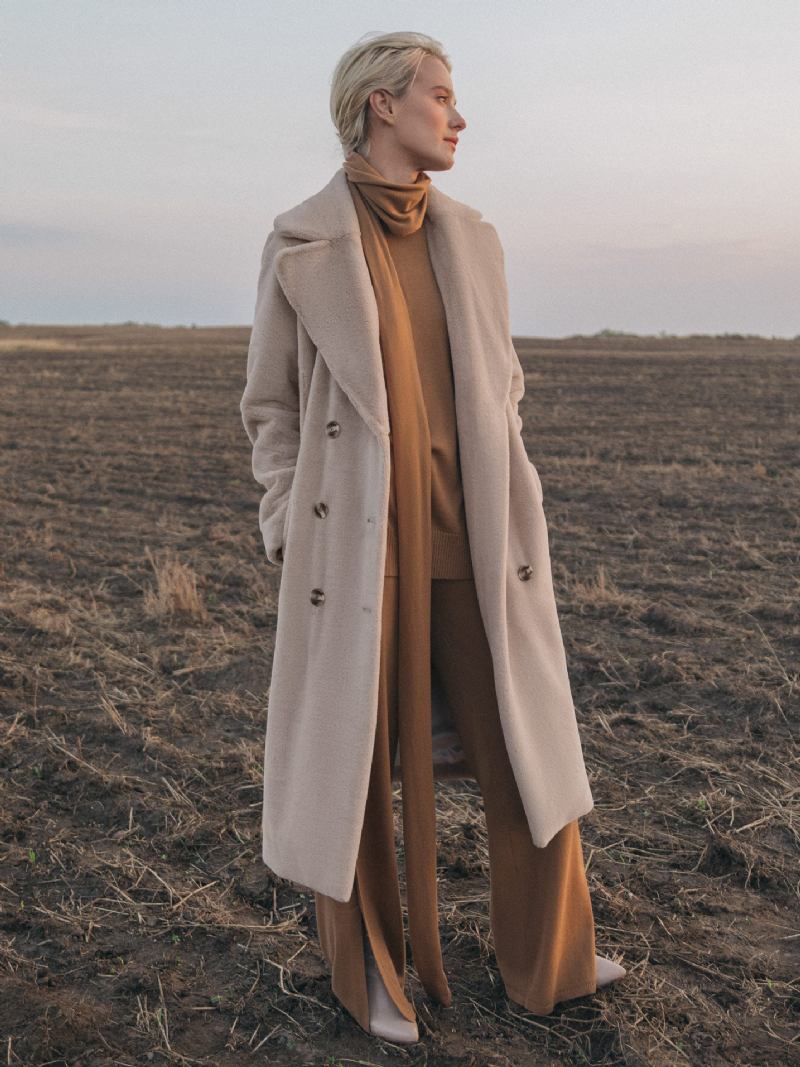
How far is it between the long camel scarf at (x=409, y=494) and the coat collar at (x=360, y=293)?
3 centimetres

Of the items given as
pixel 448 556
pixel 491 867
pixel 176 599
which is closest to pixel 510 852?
pixel 491 867

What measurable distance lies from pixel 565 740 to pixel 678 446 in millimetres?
10157

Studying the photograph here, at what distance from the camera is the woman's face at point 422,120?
2449mm

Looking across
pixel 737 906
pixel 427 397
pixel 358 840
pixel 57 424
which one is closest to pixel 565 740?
pixel 358 840

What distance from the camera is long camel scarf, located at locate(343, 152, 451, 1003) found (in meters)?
2.45

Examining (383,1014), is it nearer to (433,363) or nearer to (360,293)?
(433,363)

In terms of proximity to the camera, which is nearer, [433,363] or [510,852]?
[433,363]

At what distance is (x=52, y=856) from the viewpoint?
3678mm

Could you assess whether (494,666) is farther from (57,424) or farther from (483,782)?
(57,424)

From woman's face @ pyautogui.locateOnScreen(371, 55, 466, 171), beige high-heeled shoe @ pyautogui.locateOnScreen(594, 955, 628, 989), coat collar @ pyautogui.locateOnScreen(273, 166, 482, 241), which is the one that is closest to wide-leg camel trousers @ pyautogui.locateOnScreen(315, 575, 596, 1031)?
beige high-heeled shoe @ pyautogui.locateOnScreen(594, 955, 628, 989)

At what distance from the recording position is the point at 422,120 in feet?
8.05

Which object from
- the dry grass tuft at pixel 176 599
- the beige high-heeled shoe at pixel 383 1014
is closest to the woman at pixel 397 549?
the beige high-heeled shoe at pixel 383 1014

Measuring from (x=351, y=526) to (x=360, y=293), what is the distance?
0.52 metres

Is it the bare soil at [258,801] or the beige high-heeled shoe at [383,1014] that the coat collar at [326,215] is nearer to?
the beige high-heeled shoe at [383,1014]
